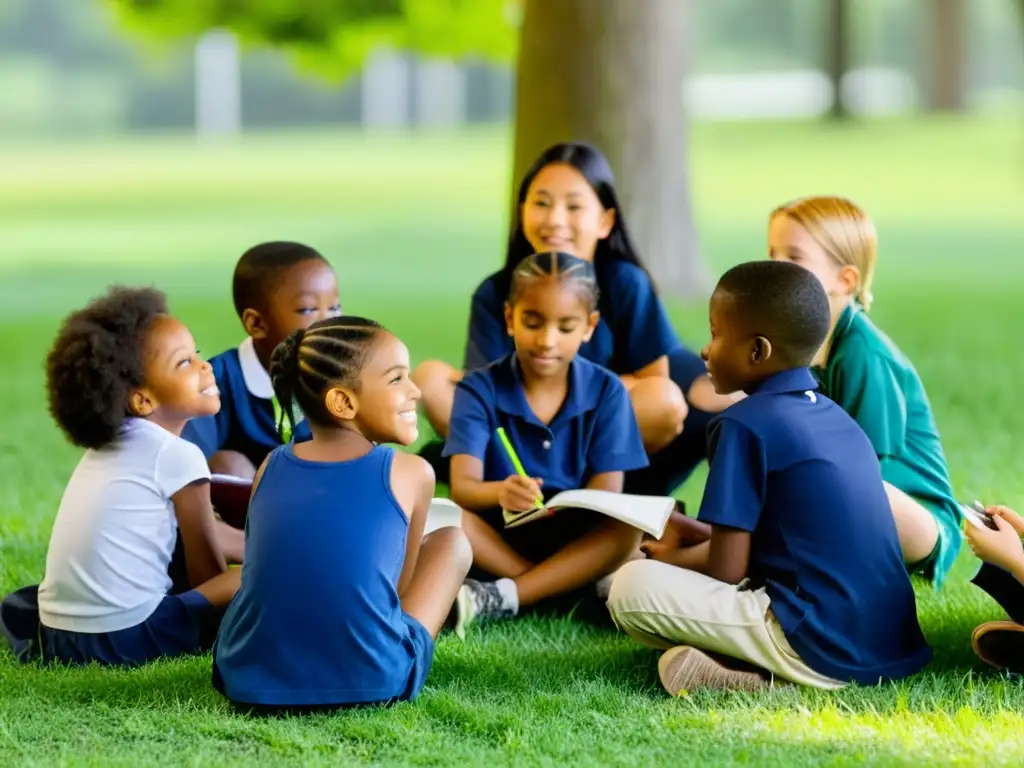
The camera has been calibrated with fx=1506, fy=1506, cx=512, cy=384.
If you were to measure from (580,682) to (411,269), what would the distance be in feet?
34.3

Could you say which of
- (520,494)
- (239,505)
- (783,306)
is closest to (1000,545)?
(783,306)

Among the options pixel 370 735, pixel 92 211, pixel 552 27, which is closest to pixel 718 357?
pixel 370 735

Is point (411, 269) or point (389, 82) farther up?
point (389, 82)

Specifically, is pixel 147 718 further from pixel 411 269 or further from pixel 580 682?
pixel 411 269

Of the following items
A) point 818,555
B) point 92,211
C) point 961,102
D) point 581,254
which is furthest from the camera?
point 961,102

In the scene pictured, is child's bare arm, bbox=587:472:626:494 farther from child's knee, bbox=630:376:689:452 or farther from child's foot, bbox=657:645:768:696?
child's foot, bbox=657:645:768:696

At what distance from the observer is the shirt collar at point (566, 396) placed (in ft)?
14.0

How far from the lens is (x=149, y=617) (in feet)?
12.4

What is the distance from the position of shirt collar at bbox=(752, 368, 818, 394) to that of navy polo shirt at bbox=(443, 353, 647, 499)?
Result: 2.62 ft

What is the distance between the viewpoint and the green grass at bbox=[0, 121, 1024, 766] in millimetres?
3217

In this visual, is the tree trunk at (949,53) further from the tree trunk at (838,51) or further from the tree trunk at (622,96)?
the tree trunk at (622,96)

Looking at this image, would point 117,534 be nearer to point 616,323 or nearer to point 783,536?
point 783,536

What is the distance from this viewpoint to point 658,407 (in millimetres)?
4789

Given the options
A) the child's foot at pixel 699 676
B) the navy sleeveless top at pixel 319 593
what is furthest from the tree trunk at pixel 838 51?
the navy sleeveless top at pixel 319 593
